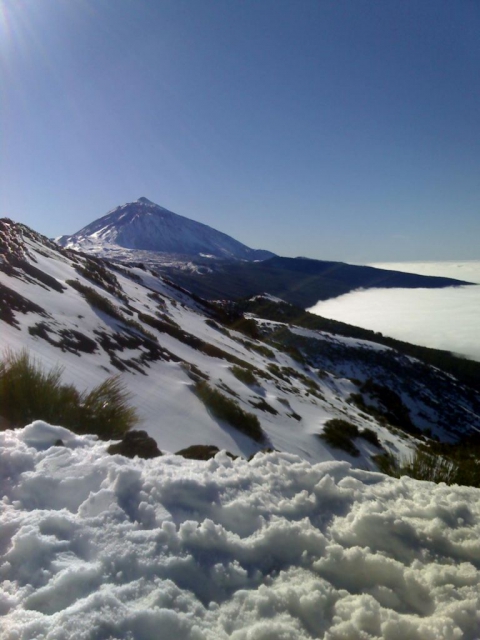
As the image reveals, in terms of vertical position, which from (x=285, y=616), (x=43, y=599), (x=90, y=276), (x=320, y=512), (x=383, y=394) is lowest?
(x=383, y=394)

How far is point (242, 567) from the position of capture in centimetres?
298

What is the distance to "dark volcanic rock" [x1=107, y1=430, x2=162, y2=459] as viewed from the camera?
15.2 ft

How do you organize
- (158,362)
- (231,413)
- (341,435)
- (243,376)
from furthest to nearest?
(243,376) < (341,435) < (158,362) < (231,413)

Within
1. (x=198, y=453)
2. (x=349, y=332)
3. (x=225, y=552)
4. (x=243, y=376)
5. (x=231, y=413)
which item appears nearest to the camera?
(x=225, y=552)

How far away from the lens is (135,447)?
481 cm

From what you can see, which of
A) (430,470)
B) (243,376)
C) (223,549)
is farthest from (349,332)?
(223,549)

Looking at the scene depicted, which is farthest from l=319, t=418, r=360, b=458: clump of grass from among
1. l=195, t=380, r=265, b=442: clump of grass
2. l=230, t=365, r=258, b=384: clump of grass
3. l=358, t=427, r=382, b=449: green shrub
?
l=230, t=365, r=258, b=384: clump of grass

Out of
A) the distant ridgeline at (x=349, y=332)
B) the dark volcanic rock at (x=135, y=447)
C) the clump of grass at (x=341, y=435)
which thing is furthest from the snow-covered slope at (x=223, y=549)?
the distant ridgeline at (x=349, y=332)

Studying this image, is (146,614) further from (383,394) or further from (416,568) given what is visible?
(383,394)

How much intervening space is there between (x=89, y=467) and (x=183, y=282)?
570ft

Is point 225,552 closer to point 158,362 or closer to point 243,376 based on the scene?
point 158,362

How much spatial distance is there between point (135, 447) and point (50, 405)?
5.98 ft

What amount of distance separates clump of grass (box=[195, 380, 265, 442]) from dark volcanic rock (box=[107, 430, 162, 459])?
21.2 ft

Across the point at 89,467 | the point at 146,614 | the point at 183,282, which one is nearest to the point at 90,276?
the point at 89,467
